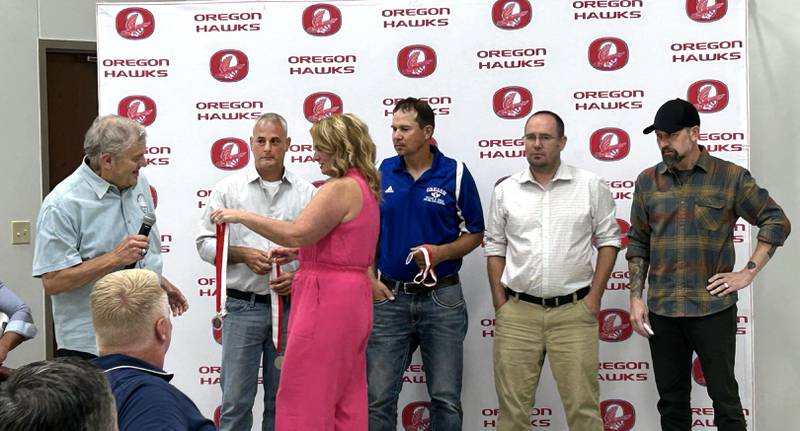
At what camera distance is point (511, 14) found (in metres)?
4.46

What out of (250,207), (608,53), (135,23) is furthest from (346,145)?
(135,23)

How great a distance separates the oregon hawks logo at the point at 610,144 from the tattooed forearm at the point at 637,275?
2.10 feet

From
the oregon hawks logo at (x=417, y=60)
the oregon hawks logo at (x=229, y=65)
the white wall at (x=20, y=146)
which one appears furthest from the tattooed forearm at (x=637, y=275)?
the white wall at (x=20, y=146)

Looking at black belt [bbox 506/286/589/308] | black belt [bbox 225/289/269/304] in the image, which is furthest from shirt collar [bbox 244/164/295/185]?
black belt [bbox 506/286/589/308]

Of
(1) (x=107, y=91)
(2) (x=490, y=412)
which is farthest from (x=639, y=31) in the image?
(1) (x=107, y=91)

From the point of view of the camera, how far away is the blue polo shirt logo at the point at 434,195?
4117 mm

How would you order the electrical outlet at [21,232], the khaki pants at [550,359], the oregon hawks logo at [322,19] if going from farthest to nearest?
the electrical outlet at [21,232], the oregon hawks logo at [322,19], the khaki pants at [550,359]

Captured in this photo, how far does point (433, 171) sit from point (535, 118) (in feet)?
1.75

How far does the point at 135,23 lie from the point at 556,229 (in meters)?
2.41

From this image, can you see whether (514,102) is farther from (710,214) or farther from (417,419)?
(417,419)

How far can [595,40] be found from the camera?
4430mm

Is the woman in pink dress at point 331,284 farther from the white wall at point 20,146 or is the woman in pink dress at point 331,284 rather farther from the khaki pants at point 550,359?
the white wall at point 20,146

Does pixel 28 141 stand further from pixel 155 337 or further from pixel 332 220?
pixel 155 337

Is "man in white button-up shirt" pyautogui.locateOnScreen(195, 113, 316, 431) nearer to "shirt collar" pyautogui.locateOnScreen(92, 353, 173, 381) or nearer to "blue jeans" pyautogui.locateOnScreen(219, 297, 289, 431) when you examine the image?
"blue jeans" pyautogui.locateOnScreen(219, 297, 289, 431)
